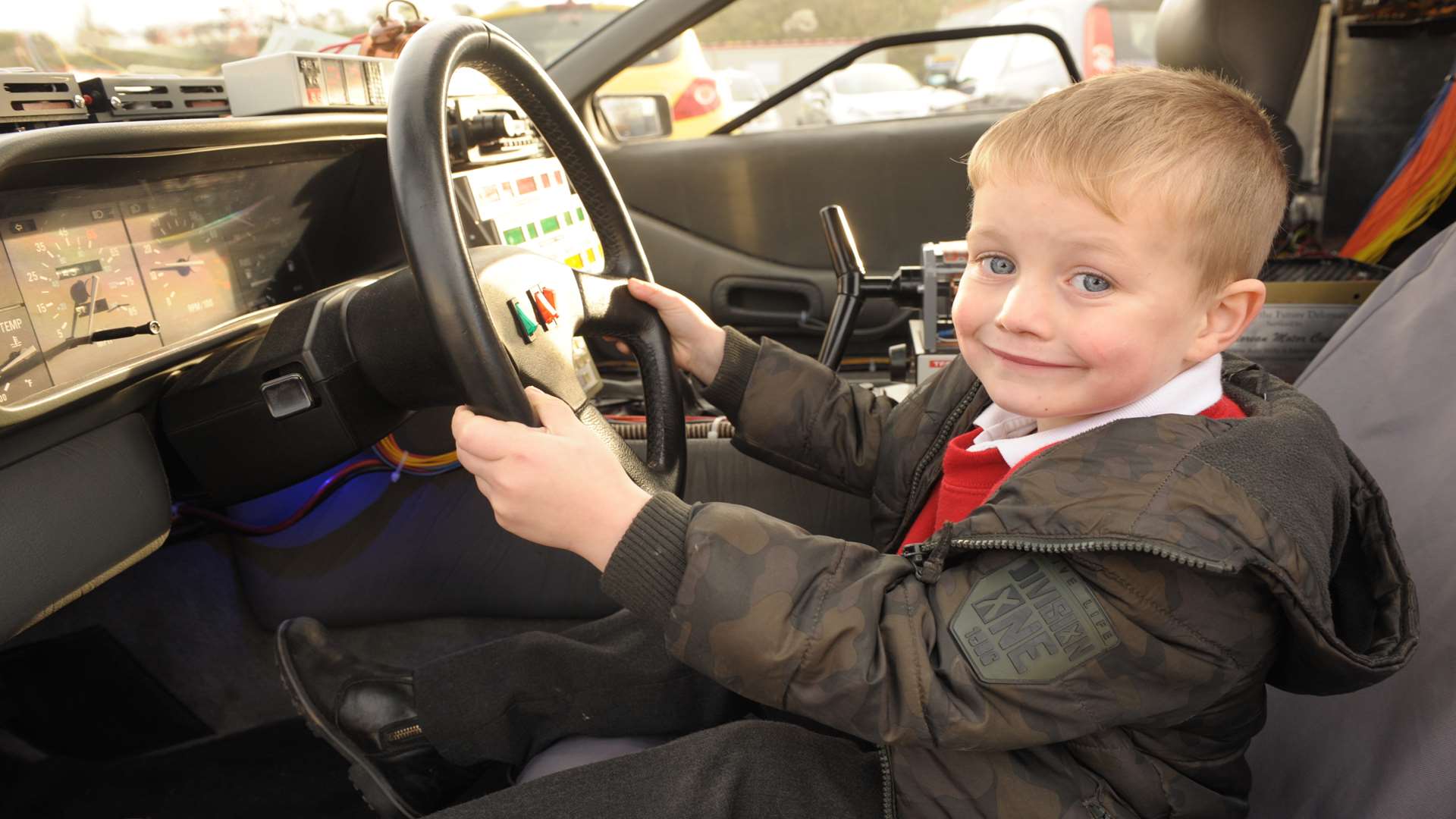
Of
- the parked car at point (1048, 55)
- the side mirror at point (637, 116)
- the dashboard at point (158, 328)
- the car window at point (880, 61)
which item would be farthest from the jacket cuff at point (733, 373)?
the parked car at point (1048, 55)

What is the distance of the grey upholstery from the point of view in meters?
0.67

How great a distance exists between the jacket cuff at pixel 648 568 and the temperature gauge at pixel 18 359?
0.46m

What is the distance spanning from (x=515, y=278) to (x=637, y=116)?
137 centimetres

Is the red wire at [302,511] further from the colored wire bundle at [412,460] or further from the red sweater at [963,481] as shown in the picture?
the red sweater at [963,481]

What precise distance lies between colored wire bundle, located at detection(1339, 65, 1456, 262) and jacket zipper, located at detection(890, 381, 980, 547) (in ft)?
2.69

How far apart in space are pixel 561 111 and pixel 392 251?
1.29ft

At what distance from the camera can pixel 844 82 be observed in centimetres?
388

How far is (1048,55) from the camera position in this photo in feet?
9.27

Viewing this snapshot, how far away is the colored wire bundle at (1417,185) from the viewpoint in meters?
1.30

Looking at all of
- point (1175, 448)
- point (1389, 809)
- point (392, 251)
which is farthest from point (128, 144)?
point (1389, 809)

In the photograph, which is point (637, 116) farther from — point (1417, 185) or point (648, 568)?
point (648, 568)

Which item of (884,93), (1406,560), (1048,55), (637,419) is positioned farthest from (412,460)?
(884,93)

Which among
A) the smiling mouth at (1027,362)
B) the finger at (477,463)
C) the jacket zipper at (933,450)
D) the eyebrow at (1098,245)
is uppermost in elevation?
the eyebrow at (1098,245)

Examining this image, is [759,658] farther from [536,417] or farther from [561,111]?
[561,111]
